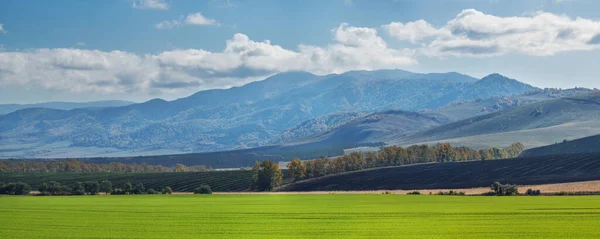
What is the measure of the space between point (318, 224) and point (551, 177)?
119 meters

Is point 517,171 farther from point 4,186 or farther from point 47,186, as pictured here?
point 4,186

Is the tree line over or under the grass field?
over

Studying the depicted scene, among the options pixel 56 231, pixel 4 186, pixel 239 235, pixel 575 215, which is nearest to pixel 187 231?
pixel 239 235

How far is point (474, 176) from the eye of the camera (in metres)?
175

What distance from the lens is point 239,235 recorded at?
157 ft

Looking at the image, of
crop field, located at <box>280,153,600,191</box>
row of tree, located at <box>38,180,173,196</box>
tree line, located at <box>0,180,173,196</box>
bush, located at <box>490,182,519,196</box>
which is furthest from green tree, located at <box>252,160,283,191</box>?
bush, located at <box>490,182,519,196</box>

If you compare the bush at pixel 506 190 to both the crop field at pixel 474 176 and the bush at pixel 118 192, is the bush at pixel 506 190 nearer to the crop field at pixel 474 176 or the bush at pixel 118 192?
the crop field at pixel 474 176

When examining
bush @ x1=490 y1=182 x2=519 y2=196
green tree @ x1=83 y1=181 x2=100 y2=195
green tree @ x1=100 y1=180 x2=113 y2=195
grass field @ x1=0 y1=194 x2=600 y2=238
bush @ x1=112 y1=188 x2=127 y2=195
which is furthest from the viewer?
green tree @ x1=100 y1=180 x2=113 y2=195

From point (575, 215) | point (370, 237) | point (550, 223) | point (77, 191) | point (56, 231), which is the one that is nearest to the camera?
point (370, 237)

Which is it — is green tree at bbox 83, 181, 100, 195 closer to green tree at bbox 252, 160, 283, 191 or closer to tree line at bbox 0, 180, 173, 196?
tree line at bbox 0, 180, 173, 196

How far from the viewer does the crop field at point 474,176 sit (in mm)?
160625

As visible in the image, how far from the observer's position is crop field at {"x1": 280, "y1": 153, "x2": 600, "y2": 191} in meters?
161

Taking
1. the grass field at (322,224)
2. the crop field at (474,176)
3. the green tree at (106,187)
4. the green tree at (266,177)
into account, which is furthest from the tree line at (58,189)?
the grass field at (322,224)

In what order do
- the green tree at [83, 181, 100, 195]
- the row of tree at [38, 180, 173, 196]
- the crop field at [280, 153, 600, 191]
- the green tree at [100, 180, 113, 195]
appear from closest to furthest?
the row of tree at [38, 180, 173, 196], the green tree at [83, 181, 100, 195], the green tree at [100, 180, 113, 195], the crop field at [280, 153, 600, 191]
